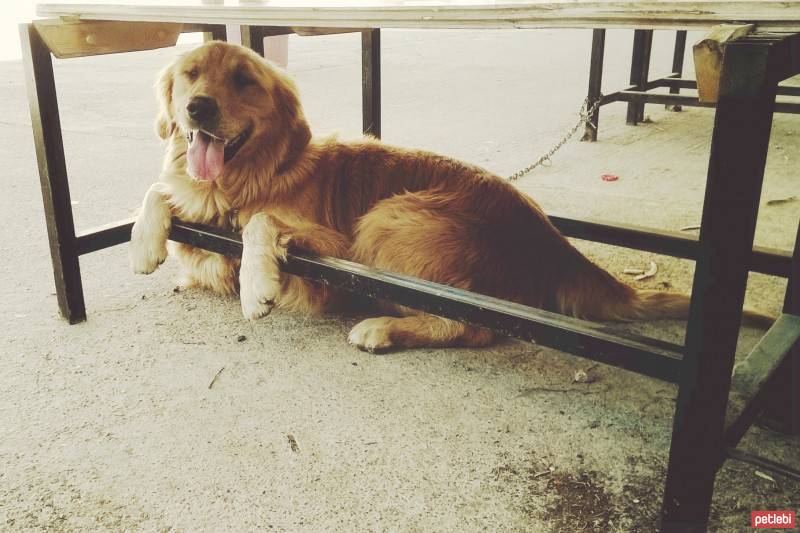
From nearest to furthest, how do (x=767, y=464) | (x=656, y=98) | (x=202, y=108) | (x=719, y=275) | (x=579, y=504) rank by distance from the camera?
(x=719, y=275)
(x=767, y=464)
(x=579, y=504)
(x=202, y=108)
(x=656, y=98)

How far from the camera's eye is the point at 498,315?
6.41ft

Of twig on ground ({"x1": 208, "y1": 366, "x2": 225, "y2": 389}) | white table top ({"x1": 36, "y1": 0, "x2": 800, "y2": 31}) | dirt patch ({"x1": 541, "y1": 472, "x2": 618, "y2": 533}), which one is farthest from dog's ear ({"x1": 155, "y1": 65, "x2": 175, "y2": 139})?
dirt patch ({"x1": 541, "y1": 472, "x2": 618, "y2": 533})

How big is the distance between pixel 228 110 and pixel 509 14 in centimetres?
137

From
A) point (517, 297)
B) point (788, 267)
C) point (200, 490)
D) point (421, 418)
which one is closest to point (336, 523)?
point (200, 490)

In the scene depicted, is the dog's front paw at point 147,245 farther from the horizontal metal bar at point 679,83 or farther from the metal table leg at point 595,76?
the horizontal metal bar at point 679,83

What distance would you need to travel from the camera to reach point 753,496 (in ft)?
6.11

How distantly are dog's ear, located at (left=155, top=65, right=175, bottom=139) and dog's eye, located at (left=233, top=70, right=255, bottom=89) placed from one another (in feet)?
0.98

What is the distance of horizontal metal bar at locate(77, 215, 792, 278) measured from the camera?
2508 mm

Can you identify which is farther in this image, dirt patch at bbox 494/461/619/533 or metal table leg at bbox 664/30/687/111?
metal table leg at bbox 664/30/687/111

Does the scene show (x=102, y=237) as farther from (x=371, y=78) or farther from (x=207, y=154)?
(x=371, y=78)

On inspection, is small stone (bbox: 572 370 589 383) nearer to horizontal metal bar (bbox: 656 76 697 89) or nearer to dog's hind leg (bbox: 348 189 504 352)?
dog's hind leg (bbox: 348 189 504 352)

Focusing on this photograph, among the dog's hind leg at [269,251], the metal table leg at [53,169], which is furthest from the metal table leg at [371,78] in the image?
the metal table leg at [53,169]

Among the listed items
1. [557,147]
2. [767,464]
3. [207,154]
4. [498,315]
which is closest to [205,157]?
[207,154]

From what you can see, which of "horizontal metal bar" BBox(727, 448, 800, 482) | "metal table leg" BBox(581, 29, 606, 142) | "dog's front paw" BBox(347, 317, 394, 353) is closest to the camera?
"horizontal metal bar" BBox(727, 448, 800, 482)
